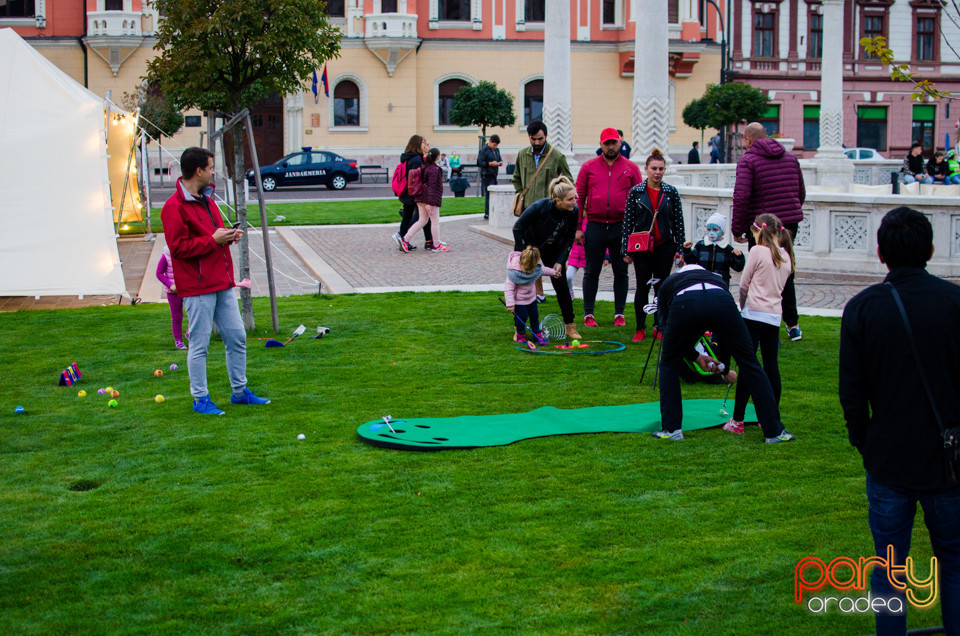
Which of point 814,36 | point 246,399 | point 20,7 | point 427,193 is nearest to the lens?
point 246,399

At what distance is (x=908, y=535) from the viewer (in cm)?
383

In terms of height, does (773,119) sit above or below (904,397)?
above

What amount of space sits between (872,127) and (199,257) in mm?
52802

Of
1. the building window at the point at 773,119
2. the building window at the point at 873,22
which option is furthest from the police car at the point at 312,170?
the building window at the point at 873,22

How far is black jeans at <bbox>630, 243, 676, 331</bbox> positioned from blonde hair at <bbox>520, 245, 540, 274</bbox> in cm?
99

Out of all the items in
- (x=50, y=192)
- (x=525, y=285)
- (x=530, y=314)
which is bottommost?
(x=530, y=314)

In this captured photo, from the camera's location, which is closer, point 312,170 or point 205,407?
point 205,407

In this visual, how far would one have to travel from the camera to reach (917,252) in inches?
149

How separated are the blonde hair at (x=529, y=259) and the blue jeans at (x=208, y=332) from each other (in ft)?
9.55

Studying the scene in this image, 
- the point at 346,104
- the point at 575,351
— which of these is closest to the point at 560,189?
the point at 575,351

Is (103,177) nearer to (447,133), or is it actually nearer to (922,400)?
(922,400)

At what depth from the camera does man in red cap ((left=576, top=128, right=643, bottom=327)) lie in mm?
10266

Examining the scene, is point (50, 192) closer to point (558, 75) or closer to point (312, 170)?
point (558, 75)

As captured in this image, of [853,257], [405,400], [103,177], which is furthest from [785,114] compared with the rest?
[405,400]
